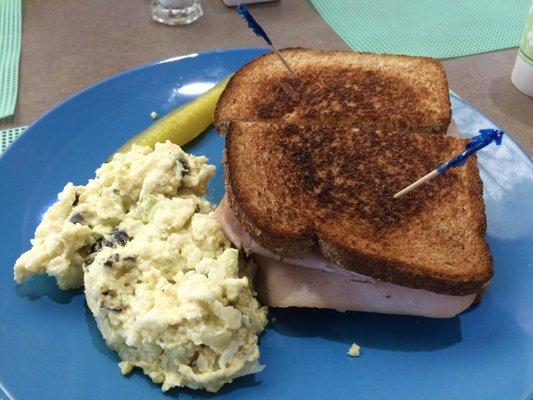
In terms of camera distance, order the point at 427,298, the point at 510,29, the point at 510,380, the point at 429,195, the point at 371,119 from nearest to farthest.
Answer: the point at 510,380
the point at 427,298
the point at 429,195
the point at 371,119
the point at 510,29

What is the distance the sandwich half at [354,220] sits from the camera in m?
1.54

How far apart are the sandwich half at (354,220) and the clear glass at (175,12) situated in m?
1.92

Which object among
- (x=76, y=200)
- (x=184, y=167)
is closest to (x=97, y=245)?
(x=76, y=200)

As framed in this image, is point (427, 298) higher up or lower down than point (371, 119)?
lower down

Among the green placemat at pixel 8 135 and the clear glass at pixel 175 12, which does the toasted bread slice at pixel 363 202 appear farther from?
the clear glass at pixel 175 12

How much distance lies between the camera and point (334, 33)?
10.9 ft

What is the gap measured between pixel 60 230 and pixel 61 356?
0.38 m

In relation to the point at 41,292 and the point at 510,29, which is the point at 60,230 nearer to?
the point at 41,292

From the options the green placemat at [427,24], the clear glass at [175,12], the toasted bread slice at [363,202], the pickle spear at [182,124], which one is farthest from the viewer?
the clear glass at [175,12]

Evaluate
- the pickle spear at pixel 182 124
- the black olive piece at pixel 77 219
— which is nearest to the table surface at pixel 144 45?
the pickle spear at pixel 182 124

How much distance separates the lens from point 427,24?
3.34m

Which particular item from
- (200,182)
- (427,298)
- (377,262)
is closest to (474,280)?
(427,298)

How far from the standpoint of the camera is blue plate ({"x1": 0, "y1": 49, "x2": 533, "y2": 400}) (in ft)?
4.74

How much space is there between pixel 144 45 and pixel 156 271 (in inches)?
88.0
